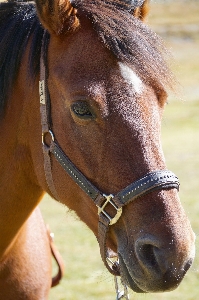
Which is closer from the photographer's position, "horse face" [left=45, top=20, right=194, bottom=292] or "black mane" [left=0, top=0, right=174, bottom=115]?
"horse face" [left=45, top=20, right=194, bottom=292]

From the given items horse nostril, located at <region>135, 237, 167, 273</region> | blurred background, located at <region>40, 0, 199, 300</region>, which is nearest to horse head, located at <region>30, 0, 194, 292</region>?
horse nostril, located at <region>135, 237, 167, 273</region>

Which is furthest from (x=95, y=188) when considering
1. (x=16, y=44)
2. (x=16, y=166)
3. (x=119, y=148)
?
(x=16, y=44)

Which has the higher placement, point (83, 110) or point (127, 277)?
point (83, 110)

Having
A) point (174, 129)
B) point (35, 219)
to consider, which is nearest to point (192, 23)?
point (174, 129)

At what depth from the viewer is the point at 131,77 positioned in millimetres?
2855

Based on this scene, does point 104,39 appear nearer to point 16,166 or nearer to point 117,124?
point 117,124

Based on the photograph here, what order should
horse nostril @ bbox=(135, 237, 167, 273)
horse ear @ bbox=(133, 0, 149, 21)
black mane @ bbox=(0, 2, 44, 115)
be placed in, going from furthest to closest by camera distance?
horse ear @ bbox=(133, 0, 149, 21), black mane @ bbox=(0, 2, 44, 115), horse nostril @ bbox=(135, 237, 167, 273)

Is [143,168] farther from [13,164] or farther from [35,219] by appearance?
[35,219]

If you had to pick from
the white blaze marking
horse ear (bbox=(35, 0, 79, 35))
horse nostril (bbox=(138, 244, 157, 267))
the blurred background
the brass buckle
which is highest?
horse ear (bbox=(35, 0, 79, 35))

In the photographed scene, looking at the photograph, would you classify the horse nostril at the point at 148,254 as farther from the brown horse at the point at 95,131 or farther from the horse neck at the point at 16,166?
the horse neck at the point at 16,166

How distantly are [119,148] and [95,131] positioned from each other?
158 mm

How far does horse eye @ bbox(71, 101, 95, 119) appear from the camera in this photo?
283cm

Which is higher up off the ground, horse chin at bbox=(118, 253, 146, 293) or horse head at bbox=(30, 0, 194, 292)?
horse head at bbox=(30, 0, 194, 292)

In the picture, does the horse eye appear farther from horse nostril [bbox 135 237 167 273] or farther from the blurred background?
horse nostril [bbox 135 237 167 273]
